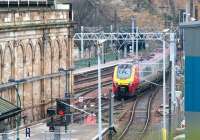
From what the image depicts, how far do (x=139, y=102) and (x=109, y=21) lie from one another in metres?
→ 69.0

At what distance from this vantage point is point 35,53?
45.4 metres

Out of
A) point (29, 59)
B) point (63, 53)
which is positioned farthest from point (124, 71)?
point (29, 59)

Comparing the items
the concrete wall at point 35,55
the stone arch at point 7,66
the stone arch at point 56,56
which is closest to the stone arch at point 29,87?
the concrete wall at point 35,55

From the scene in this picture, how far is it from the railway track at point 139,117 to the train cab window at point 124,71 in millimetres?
1904

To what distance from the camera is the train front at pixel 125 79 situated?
55.4 metres

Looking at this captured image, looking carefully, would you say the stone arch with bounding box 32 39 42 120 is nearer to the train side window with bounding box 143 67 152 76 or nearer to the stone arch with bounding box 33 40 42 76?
the stone arch with bounding box 33 40 42 76

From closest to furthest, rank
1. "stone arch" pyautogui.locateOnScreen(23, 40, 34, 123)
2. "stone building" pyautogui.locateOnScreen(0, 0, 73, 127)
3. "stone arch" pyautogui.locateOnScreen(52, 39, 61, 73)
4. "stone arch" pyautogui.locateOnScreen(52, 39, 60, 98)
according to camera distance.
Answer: "stone building" pyautogui.locateOnScreen(0, 0, 73, 127) < "stone arch" pyautogui.locateOnScreen(23, 40, 34, 123) < "stone arch" pyautogui.locateOnScreen(52, 39, 60, 98) < "stone arch" pyautogui.locateOnScreen(52, 39, 61, 73)

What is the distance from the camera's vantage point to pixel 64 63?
49.9 metres

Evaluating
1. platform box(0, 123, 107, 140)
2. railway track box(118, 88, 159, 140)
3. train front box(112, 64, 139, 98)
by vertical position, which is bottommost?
railway track box(118, 88, 159, 140)

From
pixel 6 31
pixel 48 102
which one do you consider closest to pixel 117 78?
pixel 48 102

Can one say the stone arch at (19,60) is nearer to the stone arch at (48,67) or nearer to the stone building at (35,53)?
the stone building at (35,53)

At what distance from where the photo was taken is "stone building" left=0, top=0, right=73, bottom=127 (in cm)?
4175

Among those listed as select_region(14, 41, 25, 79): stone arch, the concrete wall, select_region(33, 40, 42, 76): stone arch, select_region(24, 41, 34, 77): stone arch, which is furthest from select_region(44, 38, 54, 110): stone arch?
select_region(14, 41, 25, 79): stone arch

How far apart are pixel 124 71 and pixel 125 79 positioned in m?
0.61
